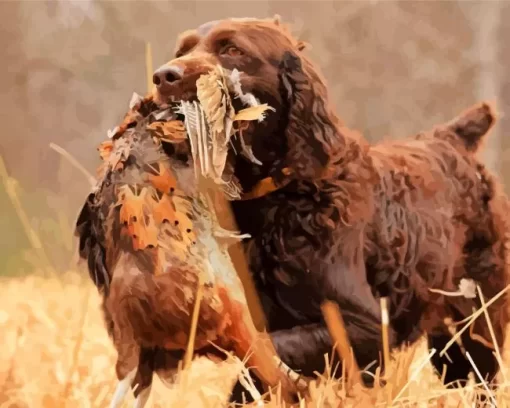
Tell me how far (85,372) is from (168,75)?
1.26ft

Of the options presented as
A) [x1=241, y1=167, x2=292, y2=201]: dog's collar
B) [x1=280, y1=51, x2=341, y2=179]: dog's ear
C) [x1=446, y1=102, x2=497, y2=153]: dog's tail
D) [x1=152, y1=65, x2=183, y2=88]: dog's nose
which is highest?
[x1=152, y1=65, x2=183, y2=88]: dog's nose

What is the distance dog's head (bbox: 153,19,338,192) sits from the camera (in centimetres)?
84

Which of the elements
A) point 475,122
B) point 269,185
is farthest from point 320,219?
point 475,122

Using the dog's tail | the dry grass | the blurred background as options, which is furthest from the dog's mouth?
the dog's tail

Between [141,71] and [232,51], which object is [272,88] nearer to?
[232,51]

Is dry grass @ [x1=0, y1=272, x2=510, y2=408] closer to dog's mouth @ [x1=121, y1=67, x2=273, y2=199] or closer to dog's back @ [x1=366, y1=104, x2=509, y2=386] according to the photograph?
dog's back @ [x1=366, y1=104, x2=509, y2=386]

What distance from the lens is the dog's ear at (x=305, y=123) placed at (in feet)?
2.81

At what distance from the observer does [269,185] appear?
0.86m

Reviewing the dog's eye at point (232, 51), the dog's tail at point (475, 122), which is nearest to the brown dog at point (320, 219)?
the dog's eye at point (232, 51)

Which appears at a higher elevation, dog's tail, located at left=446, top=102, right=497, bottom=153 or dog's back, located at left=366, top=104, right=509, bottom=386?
dog's tail, located at left=446, top=102, right=497, bottom=153

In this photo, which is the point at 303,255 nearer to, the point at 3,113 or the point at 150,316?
the point at 150,316

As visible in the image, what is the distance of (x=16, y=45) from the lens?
0.93m

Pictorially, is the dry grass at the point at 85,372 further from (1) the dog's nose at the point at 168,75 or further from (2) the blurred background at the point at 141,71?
(1) the dog's nose at the point at 168,75

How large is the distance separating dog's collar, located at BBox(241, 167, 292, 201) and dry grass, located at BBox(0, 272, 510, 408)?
21cm
